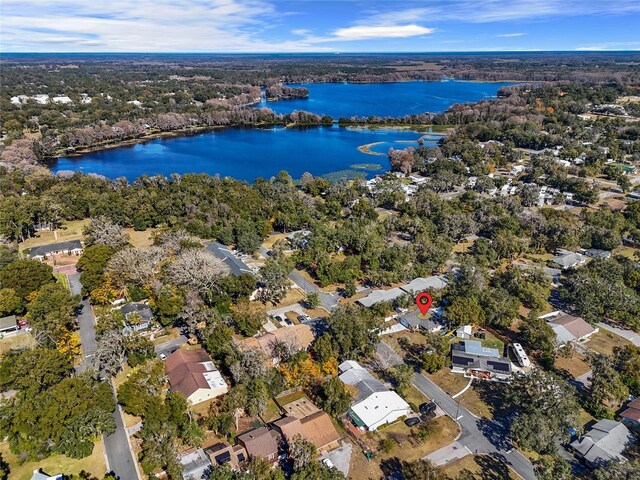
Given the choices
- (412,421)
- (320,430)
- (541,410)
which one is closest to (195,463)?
(320,430)

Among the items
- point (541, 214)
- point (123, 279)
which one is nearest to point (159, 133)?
point (123, 279)

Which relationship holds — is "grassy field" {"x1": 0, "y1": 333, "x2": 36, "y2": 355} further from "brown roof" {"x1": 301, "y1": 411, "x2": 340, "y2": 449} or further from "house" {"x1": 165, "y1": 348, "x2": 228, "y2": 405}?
"brown roof" {"x1": 301, "y1": 411, "x2": 340, "y2": 449}

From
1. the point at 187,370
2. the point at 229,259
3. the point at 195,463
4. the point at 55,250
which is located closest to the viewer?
the point at 195,463

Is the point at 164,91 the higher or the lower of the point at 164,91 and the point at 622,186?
the higher

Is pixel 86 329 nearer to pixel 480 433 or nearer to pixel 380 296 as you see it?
pixel 380 296

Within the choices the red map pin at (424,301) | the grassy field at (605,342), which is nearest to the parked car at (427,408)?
the red map pin at (424,301)

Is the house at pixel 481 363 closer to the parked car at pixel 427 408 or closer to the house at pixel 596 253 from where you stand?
the parked car at pixel 427 408

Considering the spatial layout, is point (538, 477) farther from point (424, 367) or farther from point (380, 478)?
point (424, 367)
